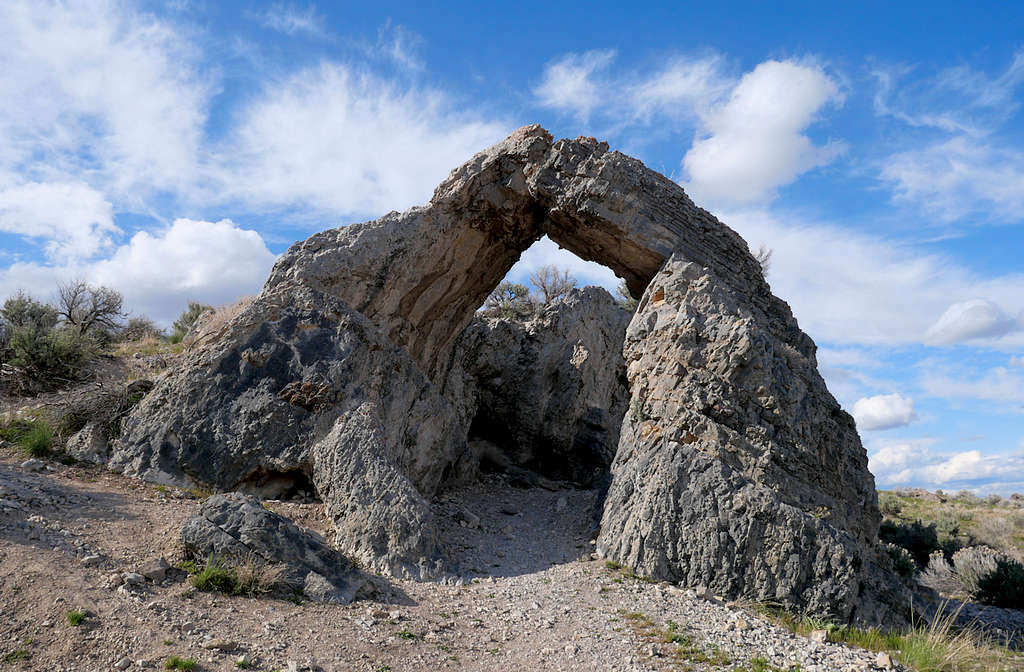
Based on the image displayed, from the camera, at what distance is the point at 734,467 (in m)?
9.99

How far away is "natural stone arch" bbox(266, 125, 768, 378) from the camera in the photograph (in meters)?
12.2

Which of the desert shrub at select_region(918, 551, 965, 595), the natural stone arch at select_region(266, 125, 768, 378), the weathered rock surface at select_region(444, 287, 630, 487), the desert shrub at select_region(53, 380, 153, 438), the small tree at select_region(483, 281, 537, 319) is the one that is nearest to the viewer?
the desert shrub at select_region(53, 380, 153, 438)

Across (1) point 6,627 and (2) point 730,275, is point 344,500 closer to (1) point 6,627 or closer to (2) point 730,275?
(1) point 6,627

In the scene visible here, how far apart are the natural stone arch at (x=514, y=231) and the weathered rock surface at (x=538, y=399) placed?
3580mm

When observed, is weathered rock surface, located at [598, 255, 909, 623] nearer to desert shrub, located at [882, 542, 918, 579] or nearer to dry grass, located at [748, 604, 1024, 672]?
dry grass, located at [748, 604, 1024, 672]

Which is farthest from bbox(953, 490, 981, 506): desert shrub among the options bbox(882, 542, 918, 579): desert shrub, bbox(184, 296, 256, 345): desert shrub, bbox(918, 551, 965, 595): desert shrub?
bbox(184, 296, 256, 345): desert shrub

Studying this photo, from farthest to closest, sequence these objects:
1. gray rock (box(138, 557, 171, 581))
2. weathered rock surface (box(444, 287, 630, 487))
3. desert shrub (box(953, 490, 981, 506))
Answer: desert shrub (box(953, 490, 981, 506)) → weathered rock surface (box(444, 287, 630, 487)) → gray rock (box(138, 557, 171, 581))

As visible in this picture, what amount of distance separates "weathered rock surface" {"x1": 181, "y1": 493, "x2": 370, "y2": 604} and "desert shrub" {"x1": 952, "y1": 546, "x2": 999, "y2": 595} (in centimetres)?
1501

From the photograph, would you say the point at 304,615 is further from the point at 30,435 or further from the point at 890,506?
the point at 890,506

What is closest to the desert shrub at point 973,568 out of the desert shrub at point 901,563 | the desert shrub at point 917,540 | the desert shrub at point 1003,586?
the desert shrub at point 1003,586

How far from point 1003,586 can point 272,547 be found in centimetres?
1630

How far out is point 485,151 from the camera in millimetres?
13633

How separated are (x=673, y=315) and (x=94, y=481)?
31.6 feet

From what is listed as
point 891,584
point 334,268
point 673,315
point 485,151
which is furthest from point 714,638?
point 485,151
